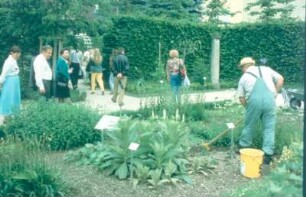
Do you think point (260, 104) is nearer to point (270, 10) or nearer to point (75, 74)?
point (75, 74)

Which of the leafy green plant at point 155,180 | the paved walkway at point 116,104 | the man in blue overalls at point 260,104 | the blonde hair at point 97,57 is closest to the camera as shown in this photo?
the leafy green plant at point 155,180

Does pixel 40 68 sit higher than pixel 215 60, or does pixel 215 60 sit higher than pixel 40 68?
pixel 215 60

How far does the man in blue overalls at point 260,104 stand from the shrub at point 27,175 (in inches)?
118

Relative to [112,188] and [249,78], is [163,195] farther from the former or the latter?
[249,78]

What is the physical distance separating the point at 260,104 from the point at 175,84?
6347 millimetres

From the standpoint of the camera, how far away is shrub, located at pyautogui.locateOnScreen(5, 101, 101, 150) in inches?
347

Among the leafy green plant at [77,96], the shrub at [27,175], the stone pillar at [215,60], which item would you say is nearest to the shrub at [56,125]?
the shrub at [27,175]

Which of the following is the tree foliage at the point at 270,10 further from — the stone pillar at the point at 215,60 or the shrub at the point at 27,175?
the shrub at the point at 27,175

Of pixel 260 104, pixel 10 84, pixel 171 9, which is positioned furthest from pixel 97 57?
pixel 260 104

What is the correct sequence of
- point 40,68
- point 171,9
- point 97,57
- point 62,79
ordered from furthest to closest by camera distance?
1. point 171,9
2. point 97,57
3. point 62,79
4. point 40,68

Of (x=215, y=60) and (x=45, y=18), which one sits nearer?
(x=45, y=18)

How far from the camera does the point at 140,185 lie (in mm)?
6973

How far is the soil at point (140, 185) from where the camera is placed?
268 inches

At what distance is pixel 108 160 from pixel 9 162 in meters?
1.45
